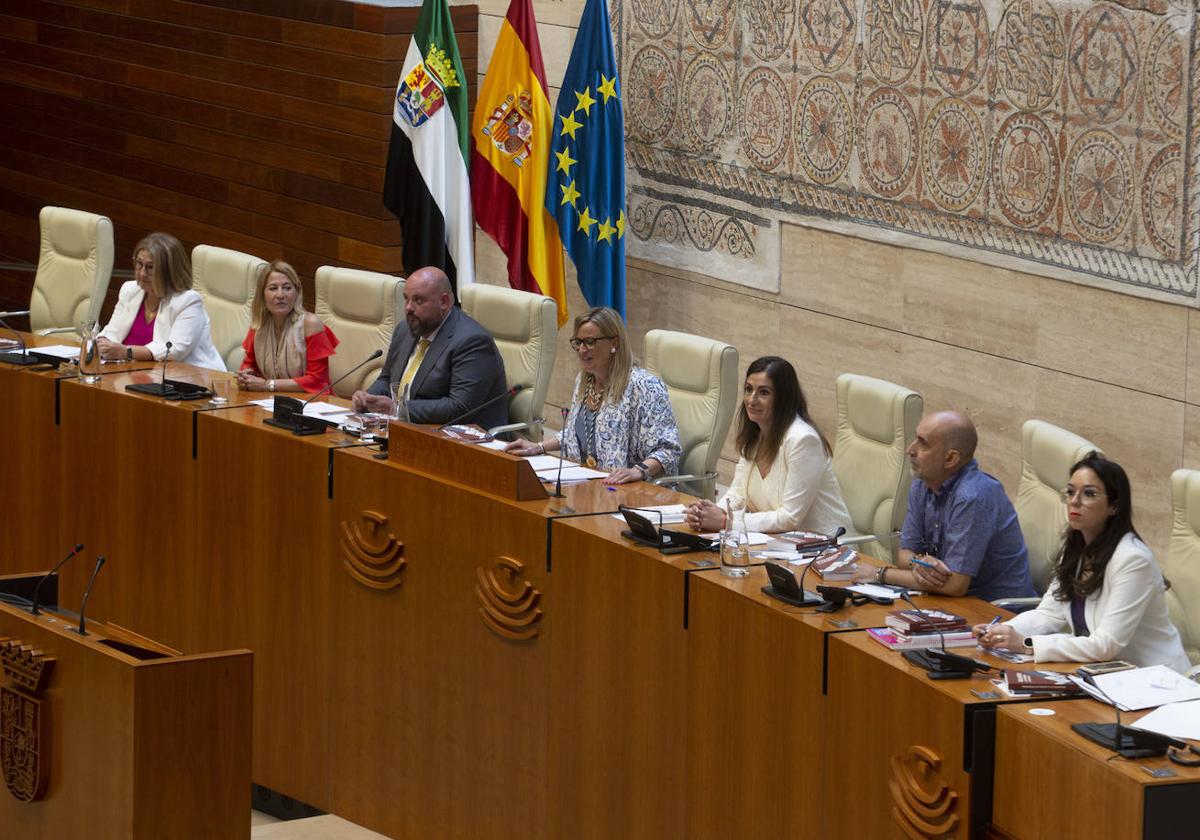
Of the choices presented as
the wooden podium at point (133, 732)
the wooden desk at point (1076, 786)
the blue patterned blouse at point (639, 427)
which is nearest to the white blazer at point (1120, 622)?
the wooden desk at point (1076, 786)

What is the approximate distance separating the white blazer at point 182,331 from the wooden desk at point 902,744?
12.0ft

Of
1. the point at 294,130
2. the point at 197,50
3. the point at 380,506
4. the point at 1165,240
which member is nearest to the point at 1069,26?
the point at 1165,240

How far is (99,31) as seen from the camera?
401 inches

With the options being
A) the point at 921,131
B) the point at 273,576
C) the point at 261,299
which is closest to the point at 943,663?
the point at 273,576

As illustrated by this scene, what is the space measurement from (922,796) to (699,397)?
102 inches

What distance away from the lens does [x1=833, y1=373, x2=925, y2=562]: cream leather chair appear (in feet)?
17.1

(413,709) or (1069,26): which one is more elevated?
(1069,26)

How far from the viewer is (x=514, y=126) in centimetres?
796

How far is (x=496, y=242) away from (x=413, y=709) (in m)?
3.54

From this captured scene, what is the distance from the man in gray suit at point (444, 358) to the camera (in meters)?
5.98

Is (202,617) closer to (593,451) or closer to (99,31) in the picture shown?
(593,451)

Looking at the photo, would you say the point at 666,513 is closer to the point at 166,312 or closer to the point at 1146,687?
the point at 1146,687

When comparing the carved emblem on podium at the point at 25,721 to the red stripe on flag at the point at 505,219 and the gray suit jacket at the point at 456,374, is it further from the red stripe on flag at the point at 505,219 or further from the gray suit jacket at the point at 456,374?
the red stripe on flag at the point at 505,219

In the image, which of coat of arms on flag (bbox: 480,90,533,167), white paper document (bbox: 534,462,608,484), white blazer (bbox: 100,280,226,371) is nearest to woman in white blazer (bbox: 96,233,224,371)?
white blazer (bbox: 100,280,226,371)
